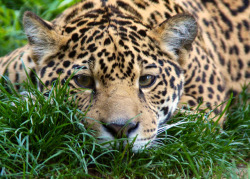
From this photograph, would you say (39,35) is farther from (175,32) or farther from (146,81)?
(175,32)

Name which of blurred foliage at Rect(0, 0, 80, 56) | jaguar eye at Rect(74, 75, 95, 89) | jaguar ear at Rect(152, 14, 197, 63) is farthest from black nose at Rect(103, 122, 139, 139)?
blurred foliage at Rect(0, 0, 80, 56)

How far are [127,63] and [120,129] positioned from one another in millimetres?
832

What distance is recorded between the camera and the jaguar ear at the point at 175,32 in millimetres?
5250

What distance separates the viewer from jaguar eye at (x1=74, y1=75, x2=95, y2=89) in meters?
4.90

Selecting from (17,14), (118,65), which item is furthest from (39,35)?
(17,14)

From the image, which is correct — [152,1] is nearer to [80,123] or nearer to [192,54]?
[192,54]

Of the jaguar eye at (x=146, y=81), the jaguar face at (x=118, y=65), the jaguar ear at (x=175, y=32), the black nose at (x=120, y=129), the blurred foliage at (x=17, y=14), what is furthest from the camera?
the blurred foliage at (x=17, y=14)

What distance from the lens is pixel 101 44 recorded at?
492 centimetres

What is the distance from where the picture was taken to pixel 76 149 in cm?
468

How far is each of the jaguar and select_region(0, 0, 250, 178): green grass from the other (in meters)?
0.18

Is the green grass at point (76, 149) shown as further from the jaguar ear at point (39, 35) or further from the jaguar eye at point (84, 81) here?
the jaguar ear at point (39, 35)

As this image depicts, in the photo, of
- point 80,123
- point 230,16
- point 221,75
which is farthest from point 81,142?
point 230,16

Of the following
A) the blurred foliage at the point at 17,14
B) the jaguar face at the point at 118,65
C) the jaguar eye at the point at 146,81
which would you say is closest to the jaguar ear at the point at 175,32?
the jaguar face at the point at 118,65

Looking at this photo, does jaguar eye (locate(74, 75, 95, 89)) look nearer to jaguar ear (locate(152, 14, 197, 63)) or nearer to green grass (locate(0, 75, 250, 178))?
green grass (locate(0, 75, 250, 178))
